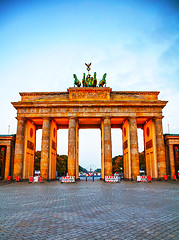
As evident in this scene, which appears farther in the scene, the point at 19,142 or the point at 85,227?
the point at 19,142

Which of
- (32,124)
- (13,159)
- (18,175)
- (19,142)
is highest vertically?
(32,124)

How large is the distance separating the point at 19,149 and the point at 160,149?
2812cm

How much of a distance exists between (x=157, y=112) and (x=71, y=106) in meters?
17.8

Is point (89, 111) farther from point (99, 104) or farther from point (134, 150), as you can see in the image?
point (134, 150)

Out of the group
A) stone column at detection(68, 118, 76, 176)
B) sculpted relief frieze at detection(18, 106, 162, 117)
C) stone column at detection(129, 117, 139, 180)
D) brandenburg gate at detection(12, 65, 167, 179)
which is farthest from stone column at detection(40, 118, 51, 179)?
stone column at detection(129, 117, 139, 180)

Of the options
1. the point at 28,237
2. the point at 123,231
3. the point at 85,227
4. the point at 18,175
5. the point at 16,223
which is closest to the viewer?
the point at 28,237

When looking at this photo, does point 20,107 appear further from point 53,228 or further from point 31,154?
point 53,228

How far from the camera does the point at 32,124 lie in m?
49.3

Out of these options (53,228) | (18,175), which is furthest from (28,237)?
(18,175)

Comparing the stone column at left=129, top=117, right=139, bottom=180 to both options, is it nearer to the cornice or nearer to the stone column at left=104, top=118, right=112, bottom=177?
the cornice

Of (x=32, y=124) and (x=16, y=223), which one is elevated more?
(x=32, y=124)

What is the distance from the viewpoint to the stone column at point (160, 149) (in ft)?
136

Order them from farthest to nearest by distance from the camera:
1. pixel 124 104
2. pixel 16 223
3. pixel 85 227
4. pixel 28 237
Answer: pixel 124 104 → pixel 16 223 → pixel 85 227 → pixel 28 237

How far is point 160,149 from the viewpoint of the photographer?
42281mm
